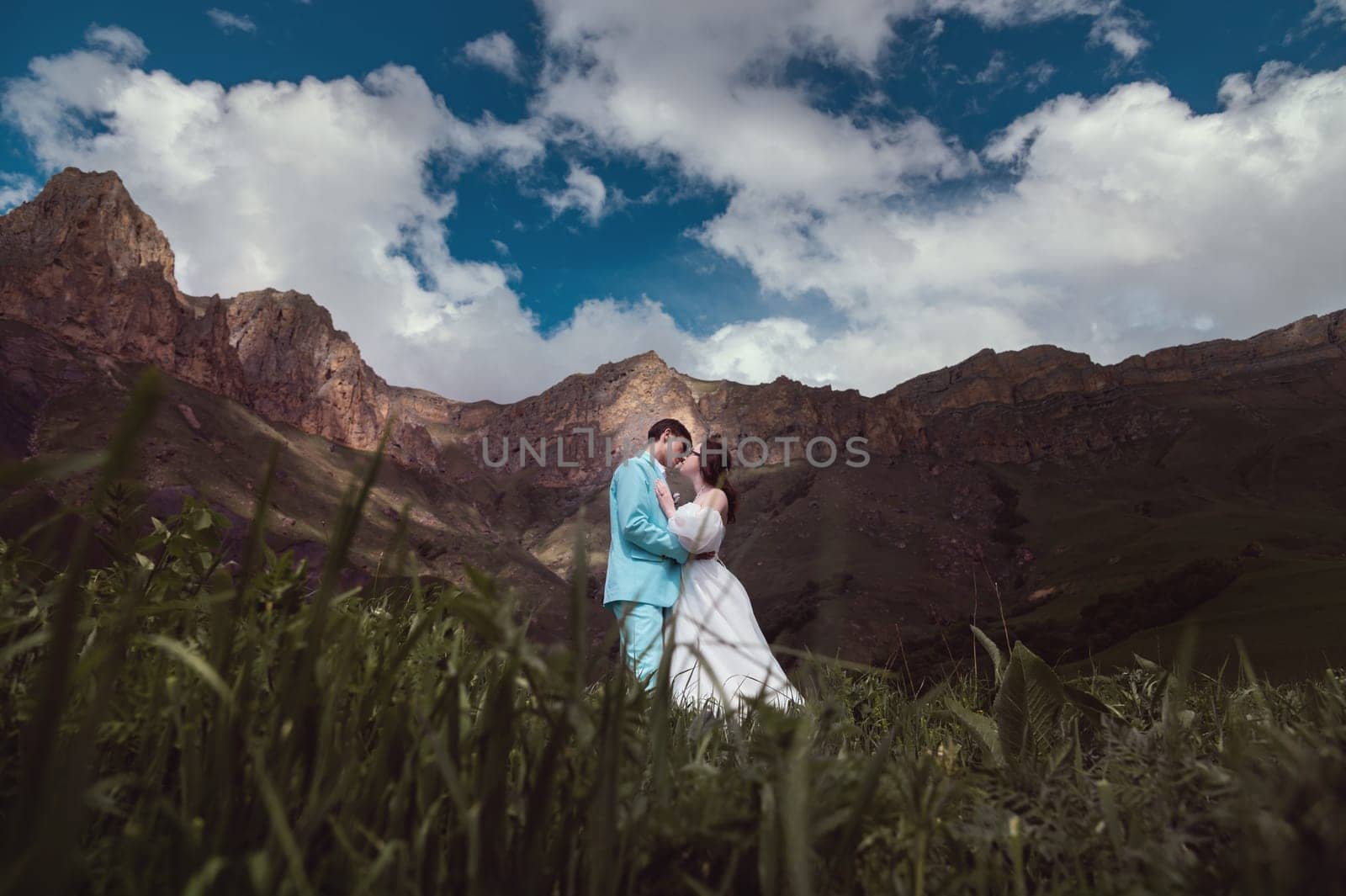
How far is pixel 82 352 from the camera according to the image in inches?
4284

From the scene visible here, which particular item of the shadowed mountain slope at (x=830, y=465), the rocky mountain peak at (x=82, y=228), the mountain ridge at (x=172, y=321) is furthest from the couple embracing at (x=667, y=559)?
the rocky mountain peak at (x=82, y=228)

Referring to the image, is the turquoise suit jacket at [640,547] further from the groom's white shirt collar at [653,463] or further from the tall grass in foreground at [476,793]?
the tall grass in foreground at [476,793]

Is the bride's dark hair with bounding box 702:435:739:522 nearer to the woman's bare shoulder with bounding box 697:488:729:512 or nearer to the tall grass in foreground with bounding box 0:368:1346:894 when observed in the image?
the woman's bare shoulder with bounding box 697:488:729:512

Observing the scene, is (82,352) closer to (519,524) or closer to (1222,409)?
(519,524)

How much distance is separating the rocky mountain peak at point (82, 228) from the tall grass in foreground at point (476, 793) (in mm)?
153286

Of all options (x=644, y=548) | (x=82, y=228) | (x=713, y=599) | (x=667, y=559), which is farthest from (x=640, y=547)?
(x=82, y=228)

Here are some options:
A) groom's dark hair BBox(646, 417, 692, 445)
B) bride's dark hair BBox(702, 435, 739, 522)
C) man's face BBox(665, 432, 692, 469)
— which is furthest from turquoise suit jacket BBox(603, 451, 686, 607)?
bride's dark hair BBox(702, 435, 739, 522)

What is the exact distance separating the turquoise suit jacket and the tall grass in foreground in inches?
222

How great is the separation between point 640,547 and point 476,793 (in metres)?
6.45

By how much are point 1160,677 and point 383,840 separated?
3.14 meters

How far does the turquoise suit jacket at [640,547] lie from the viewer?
24.1ft

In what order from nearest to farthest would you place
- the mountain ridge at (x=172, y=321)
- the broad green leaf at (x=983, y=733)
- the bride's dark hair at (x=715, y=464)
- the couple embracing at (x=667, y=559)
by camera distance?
the broad green leaf at (x=983, y=733), the couple embracing at (x=667, y=559), the bride's dark hair at (x=715, y=464), the mountain ridge at (x=172, y=321)

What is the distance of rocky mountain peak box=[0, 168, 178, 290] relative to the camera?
11886 cm

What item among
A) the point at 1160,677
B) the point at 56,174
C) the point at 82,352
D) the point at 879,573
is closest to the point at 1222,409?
the point at 879,573
